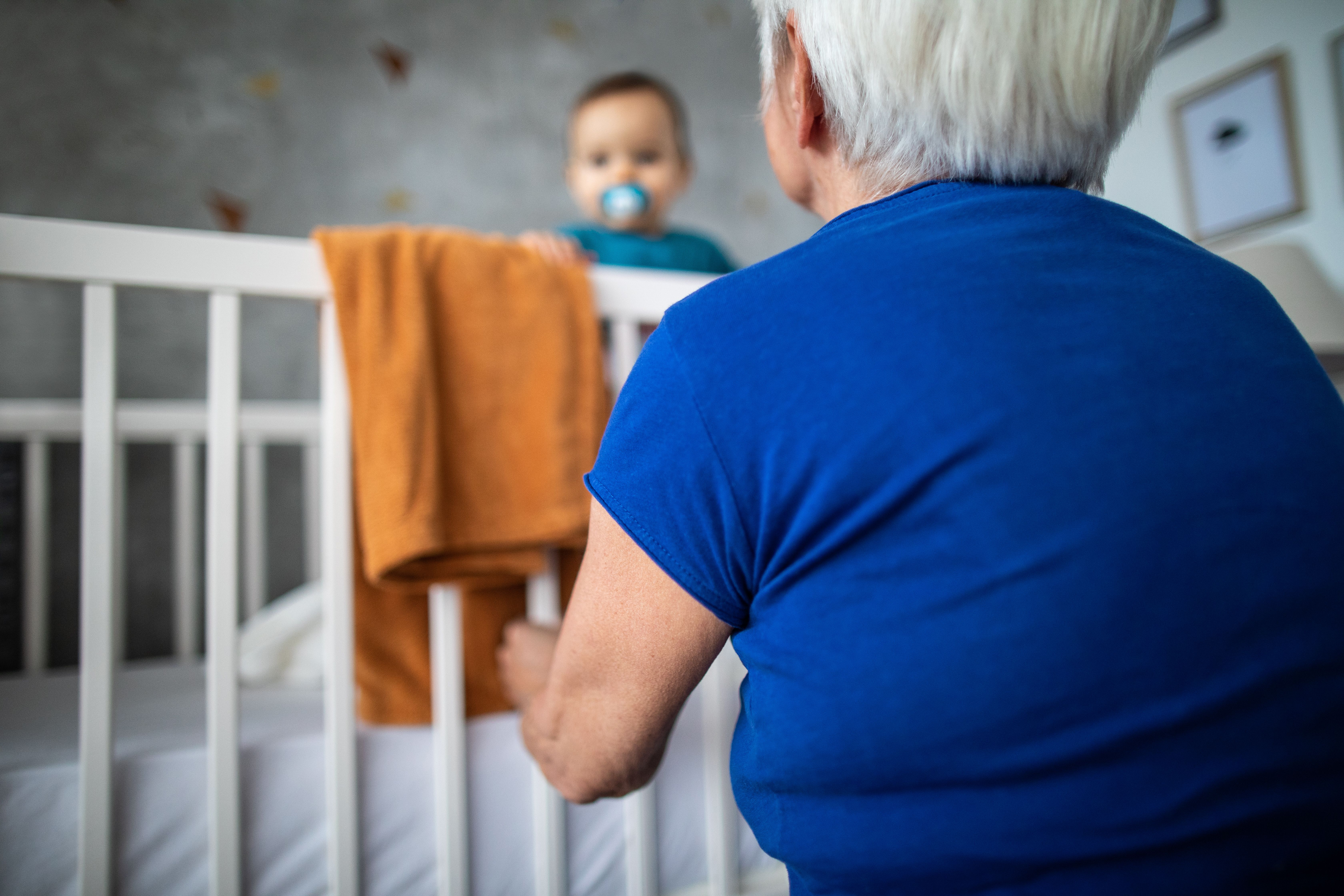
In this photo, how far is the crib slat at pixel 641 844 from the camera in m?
0.87

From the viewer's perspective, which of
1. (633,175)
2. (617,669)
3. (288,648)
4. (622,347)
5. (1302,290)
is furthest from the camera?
(633,175)

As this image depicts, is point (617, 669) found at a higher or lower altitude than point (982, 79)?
lower

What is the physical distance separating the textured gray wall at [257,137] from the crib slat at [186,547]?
0.09 metres

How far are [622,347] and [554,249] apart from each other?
139mm

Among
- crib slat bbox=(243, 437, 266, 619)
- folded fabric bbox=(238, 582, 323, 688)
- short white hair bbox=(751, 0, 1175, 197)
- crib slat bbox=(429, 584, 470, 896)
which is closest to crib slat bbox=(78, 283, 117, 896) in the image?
crib slat bbox=(429, 584, 470, 896)

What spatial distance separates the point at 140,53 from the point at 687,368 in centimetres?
191

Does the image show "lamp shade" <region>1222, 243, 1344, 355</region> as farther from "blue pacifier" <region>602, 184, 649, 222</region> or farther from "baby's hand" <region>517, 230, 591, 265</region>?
"baby's hand" <region>517, 230, 591, 265</region>

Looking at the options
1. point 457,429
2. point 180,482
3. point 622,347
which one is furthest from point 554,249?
point 180,482

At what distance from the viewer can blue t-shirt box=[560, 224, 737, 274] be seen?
58.2 inches

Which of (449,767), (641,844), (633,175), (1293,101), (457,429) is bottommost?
(641,844)

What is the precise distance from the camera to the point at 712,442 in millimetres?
429

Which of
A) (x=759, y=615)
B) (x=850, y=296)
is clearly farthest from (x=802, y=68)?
(x=759, y=615)

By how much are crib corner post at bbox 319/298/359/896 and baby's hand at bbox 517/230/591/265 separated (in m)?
0.23

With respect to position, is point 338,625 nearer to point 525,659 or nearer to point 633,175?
point 525,659
